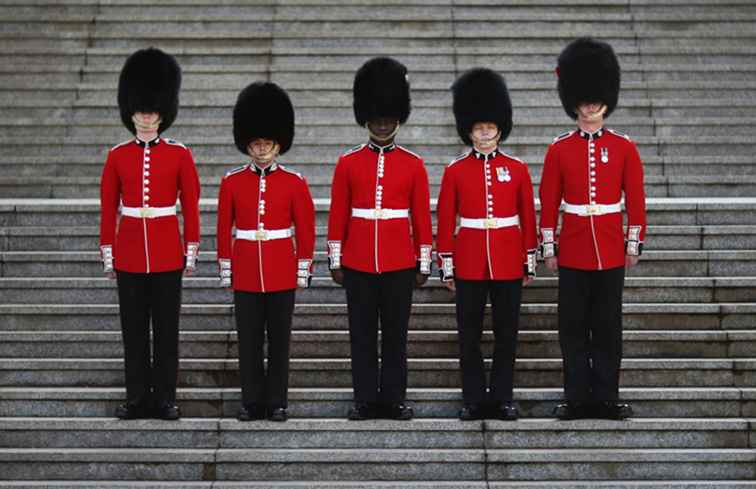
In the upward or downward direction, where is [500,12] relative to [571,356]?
upward

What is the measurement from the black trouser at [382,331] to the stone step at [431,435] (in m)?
0.23

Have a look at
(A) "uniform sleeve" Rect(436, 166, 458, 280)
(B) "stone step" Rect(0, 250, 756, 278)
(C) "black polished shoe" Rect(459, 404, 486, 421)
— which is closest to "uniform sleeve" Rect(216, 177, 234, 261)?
(A) "uniform sleeve" Rect(436, 166, 458, 280)

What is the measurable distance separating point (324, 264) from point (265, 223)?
4.55 feet

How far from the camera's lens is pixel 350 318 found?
296 inches

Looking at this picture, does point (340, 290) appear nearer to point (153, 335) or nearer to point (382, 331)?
point (382, 331)

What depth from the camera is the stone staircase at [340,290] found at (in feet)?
23.6

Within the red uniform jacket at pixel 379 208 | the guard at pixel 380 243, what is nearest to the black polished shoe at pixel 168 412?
the guard at pixel 380 243

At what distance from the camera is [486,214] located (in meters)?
7.51

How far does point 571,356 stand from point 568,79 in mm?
→ 1590

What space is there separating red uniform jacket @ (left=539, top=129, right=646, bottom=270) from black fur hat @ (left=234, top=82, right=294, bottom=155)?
1525 millimetres

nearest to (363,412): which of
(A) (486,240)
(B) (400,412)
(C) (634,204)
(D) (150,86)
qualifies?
(B) (400,412)

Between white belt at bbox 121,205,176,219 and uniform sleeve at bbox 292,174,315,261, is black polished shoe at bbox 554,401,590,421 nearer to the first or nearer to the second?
uniform sleeve at bbox 292,174,315,261

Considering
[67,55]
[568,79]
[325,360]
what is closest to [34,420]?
[325,360]

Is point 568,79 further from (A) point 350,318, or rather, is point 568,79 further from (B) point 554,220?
(A) point 350,318
